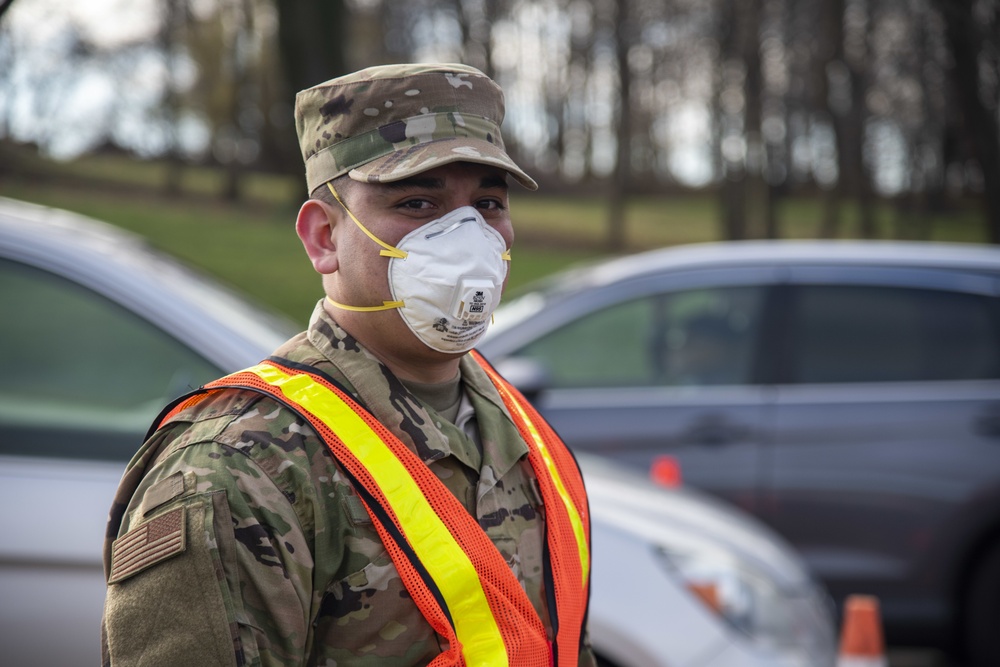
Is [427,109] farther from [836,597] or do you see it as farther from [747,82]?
[747,82]

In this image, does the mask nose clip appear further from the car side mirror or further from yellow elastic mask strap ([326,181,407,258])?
the car side mirror

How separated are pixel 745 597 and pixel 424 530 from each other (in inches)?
74.9

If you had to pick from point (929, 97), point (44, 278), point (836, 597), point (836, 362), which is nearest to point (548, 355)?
point (836, 362)

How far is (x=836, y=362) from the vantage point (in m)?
4.89

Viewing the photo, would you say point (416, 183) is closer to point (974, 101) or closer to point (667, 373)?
point (667, 373)

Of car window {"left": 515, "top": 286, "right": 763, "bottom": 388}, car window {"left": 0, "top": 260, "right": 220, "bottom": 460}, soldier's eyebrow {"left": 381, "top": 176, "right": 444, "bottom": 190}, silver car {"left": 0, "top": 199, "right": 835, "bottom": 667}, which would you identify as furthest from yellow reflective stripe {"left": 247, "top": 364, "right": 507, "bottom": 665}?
car window {"left": 515, "top": 286, "right": 763, "bottom": 388}

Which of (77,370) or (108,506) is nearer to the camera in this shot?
(108,506)

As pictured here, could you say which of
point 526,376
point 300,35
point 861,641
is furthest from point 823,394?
point 300,35

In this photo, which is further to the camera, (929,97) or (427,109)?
(929,97)

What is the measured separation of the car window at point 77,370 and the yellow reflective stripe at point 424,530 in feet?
3.28

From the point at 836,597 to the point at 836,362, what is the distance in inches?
43.0

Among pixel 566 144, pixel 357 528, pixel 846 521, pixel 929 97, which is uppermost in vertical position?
pixel 566 144

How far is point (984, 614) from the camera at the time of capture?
464 cm

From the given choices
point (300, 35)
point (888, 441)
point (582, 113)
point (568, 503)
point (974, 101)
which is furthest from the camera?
point (582, 113)
